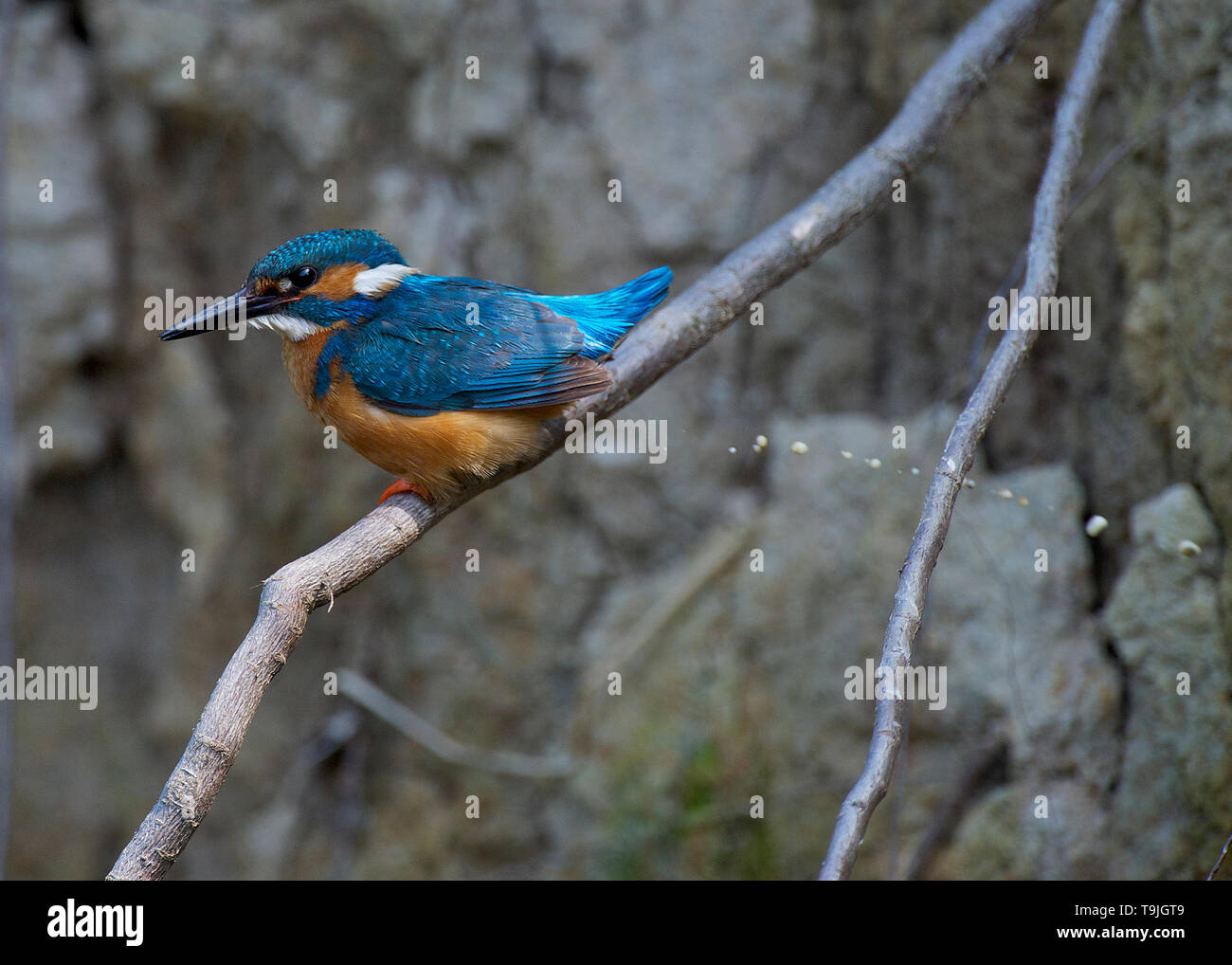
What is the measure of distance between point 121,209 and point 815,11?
9.61 ft

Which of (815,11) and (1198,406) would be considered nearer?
(1198,406)

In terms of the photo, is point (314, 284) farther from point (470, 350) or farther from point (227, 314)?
point (470, 350)

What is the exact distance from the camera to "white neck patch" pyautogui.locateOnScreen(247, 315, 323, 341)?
8.56ft

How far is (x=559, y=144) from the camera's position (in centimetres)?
399

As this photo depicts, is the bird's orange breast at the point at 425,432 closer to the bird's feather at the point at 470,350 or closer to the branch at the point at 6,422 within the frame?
the bird's feather at the point at 470,350

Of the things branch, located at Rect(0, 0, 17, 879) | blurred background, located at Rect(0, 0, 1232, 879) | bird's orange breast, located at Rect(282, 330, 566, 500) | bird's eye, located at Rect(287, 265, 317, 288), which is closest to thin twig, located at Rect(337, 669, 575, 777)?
blurred background, located at Rect(0, 0, 1232, 879)

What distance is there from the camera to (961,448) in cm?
191

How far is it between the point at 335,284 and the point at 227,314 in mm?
272

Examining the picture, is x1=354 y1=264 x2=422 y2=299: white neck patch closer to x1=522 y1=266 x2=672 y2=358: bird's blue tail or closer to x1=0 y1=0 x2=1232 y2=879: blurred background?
x1=522 y1=266 x2=672 y2=358: bird's blue tail

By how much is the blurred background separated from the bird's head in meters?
1.40

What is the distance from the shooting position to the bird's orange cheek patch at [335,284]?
2.62 metres

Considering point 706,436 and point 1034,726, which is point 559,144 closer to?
point 706,436

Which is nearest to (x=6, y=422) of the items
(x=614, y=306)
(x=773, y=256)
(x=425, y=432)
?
(x=425, y=432)
